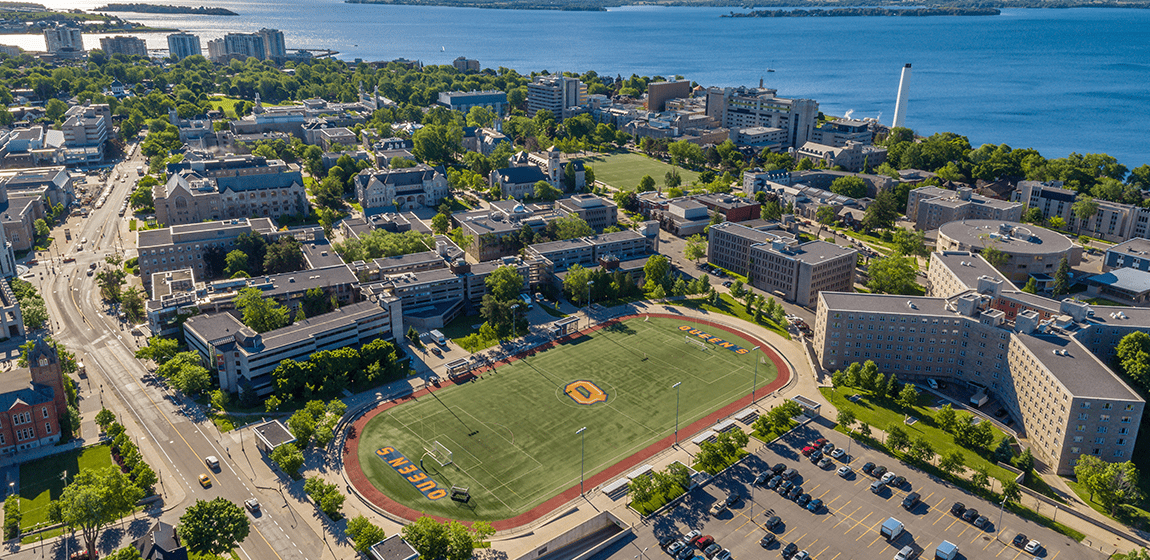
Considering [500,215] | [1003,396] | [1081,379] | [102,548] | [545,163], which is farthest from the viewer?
[545,163]

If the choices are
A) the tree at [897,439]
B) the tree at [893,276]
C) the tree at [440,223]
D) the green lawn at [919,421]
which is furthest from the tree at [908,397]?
the tree at [440,223]

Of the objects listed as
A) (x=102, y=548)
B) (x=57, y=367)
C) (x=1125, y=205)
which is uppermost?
(x=1125, y=205)

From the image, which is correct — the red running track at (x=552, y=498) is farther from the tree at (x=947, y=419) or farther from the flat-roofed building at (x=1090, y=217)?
the flat-roofed building at (x=1090, y=217)

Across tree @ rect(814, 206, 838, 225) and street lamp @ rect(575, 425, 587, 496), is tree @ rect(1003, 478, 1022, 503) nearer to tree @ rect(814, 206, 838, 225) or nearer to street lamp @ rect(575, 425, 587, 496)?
street lamp @ rect(575, 425, 587, 496)

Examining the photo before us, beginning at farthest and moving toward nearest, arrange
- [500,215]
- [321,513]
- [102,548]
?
[500,215] → [321,513] → [102,548]

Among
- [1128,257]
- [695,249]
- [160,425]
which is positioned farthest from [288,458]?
[1128,257]

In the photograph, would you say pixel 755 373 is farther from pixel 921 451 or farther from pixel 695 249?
pixel 695 249

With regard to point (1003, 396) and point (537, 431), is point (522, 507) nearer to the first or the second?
point (537, 431)

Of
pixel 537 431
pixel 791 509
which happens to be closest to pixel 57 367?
pixel 537 431
